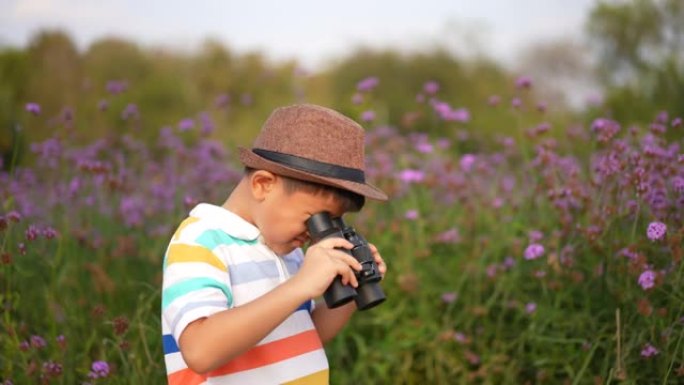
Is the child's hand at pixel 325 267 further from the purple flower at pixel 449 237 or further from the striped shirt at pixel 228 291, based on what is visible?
the purple flower at pixel 449 237

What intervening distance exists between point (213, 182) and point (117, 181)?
73cm

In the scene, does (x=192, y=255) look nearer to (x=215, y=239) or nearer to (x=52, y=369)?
(x=215, y=239)

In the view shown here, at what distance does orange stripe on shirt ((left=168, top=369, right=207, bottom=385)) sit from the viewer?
209 centimetres

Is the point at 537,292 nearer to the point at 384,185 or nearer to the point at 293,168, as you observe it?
the point at 384,185

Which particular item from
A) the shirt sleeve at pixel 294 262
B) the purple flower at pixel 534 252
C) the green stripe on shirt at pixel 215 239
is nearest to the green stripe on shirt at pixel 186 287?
the green stripe on shirt at pixel 215 239

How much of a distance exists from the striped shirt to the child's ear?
8 cm

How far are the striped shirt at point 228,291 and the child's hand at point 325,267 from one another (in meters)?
0.21

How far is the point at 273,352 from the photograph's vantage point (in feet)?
7.09

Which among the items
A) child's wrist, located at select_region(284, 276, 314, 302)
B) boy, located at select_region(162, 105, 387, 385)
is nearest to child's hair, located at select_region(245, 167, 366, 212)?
boy, located at select_region(162, 105, 387, 385)

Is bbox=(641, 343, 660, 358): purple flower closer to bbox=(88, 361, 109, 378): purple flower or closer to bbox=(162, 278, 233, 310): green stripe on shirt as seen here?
bbox=(162, 278, 233, 310): green stripe on shirt

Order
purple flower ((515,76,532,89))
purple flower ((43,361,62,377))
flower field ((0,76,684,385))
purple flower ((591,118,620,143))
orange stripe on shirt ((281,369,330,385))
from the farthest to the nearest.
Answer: purple flower ((515,76,532,89)), purple flower ((591,118,620,143)), flower field ((0,76,684,385)), purple flower ((43,361,62,377)), orange stripe on shirt ((281,369,330,385))

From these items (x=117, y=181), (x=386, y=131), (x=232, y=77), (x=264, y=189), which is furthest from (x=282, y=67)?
(x=264, y=189)

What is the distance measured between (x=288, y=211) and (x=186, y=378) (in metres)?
0.49

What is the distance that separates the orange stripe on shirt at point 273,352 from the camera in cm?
209
